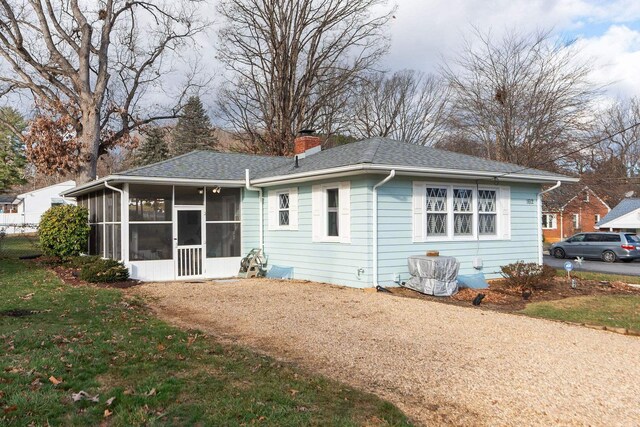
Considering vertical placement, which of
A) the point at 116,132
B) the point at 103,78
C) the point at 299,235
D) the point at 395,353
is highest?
the point at 103,78

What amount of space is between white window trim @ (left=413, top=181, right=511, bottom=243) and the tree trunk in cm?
1447

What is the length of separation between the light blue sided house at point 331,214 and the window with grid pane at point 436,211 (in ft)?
0.08

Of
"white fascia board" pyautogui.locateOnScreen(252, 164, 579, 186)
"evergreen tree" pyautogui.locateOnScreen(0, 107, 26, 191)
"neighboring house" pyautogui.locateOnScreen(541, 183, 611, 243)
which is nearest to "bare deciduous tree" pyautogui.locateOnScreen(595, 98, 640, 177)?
"neighboring house" pyautogui.locateOnScreen(541, 183, 611, 243)

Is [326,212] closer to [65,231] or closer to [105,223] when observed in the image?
[105,223]

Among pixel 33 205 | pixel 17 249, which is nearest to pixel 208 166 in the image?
pixel 17 249

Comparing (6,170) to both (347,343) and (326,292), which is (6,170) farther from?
(347,343)

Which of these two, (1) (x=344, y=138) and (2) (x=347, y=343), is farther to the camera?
(1) (x=344, y=138)

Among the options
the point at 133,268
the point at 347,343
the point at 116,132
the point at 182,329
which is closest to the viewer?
the point at 347,343

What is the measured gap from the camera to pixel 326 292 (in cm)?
1041

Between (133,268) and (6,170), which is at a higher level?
(6,170)

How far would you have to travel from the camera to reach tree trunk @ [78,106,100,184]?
1994cm

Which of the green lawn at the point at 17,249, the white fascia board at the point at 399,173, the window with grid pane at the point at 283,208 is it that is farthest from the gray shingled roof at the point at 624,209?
the green lawn at the point at 17,249

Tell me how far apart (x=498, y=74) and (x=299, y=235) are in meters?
17.9

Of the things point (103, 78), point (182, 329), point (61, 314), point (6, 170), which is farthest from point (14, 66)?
point (6, 170)
